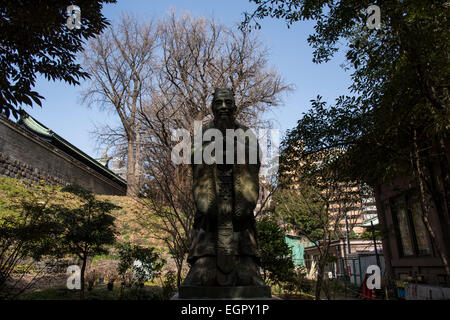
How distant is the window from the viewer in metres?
10.2

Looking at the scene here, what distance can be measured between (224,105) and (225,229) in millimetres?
1754

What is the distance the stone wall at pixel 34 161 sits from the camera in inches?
542

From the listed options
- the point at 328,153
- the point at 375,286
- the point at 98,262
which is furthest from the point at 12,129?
the point at 375,286

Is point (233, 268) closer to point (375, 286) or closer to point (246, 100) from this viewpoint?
point (246, 100)

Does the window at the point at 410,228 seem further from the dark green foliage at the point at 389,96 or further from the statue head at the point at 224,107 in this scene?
the statue head at the point at 224,107

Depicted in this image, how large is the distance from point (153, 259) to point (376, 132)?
6719 millimetres

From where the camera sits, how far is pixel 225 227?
3.50 m

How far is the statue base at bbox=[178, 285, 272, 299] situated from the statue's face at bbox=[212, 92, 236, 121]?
2.24 metres

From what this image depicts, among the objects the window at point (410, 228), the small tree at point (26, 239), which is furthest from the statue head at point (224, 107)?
the window at point (410, 228)

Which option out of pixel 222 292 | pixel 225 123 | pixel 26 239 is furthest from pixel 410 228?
pixel 26 239

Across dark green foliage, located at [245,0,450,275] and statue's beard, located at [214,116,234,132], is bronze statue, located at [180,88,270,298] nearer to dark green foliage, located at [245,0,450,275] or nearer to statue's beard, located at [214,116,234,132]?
statue's beard, located at [214,116,234,132]

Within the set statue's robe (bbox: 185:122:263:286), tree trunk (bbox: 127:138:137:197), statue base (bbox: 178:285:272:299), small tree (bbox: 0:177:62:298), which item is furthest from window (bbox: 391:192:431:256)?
tree trunk (bbox: 127:138:137:197)

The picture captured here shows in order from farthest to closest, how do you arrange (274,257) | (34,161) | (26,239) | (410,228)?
(34,161) → (410,228) → (274,257) → (26,239)

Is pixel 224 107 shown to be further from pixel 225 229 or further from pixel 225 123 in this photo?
pixel 225 229
